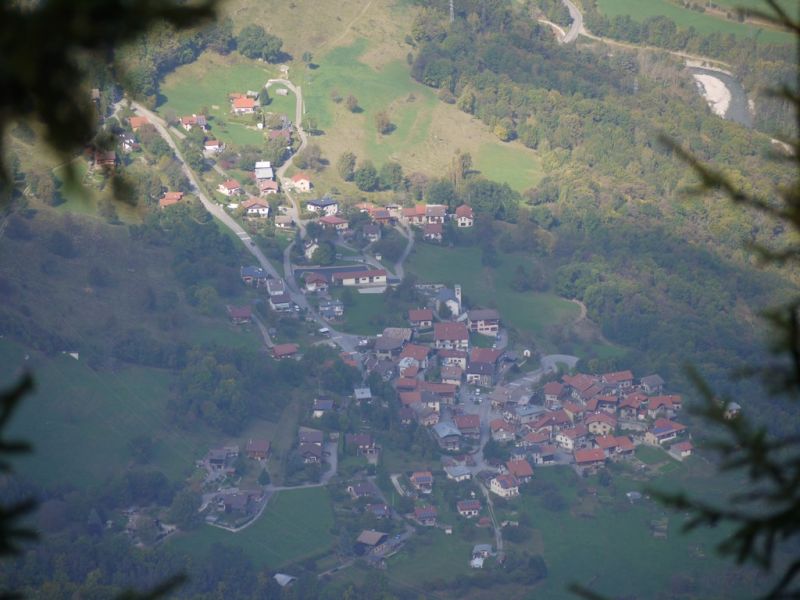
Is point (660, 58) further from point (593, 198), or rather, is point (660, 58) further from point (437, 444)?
point (437, 444)

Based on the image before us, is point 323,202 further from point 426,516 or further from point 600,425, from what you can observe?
point 426,516

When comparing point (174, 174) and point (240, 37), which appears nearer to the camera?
point (174, 174)

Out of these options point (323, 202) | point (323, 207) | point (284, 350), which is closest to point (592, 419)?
point (284, 350)

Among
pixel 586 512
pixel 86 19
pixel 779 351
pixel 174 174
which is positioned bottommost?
pixel 174 174

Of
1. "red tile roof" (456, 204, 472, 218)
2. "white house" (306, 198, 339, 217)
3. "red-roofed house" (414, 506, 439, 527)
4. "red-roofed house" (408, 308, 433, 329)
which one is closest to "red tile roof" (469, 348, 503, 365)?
"red-roofed house" (408, 308, 433, 329)

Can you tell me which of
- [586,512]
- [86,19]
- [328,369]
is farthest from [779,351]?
[328,369]

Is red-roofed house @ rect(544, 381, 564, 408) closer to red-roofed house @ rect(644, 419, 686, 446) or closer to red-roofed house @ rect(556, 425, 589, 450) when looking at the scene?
red-roofed house @ rect(556, 425, 589, 450)

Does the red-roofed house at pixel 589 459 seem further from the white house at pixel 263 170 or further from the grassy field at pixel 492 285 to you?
the white house at pixel 263 170

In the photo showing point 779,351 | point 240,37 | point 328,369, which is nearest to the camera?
point 779,351
